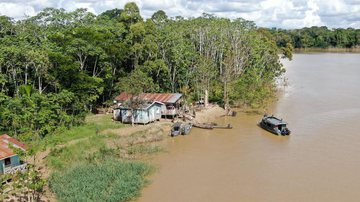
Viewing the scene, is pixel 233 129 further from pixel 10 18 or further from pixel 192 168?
pixel 10 18

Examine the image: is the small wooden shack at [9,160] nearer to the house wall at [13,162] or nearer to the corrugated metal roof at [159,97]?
the house wall at [13,162]

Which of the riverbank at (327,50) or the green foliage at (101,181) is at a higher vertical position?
the riverbank at (327,50)

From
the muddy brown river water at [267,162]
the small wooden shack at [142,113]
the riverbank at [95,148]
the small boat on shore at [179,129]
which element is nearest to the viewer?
the muddy brown river water at [267,162]

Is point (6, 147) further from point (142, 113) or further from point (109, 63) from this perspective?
point (109, 63)

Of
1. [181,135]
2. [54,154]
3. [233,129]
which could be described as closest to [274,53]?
[233,129]

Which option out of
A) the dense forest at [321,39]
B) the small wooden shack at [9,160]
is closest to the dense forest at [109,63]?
the small wooden shack at [9,160]

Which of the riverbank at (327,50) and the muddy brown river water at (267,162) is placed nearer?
the muddy brown river water at (267,162)
